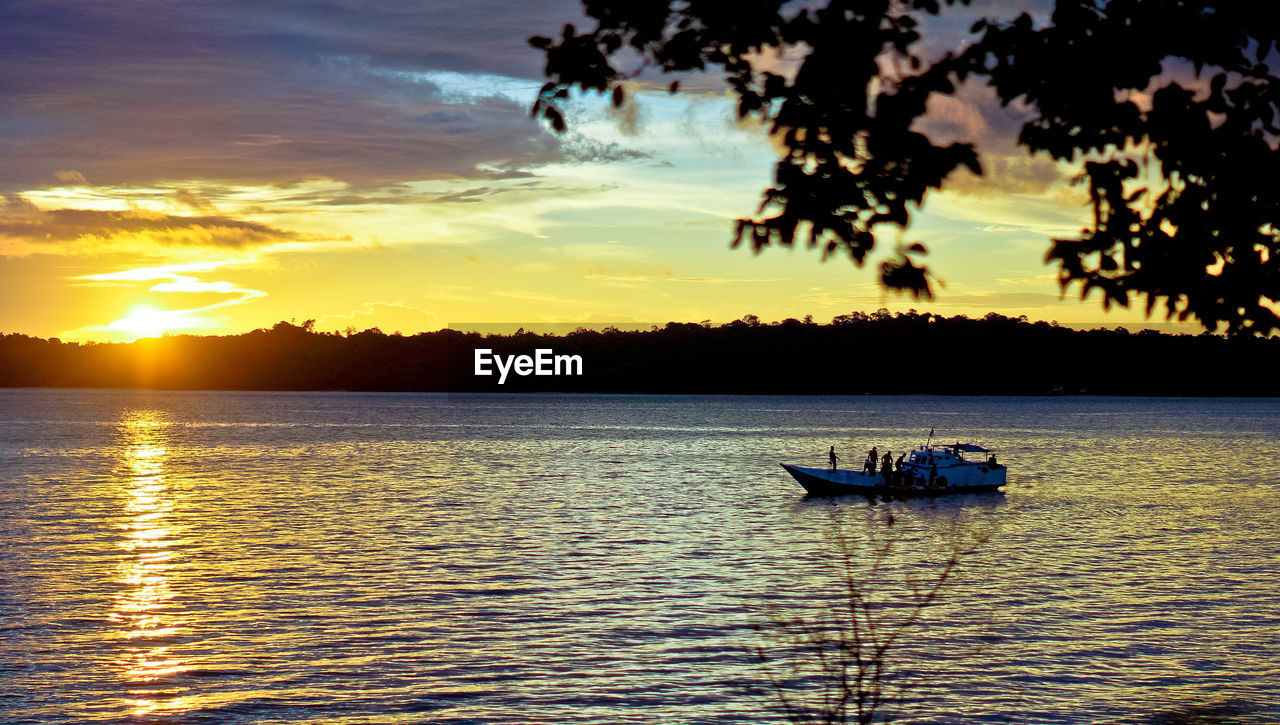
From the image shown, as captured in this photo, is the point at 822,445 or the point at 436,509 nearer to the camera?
the point at 436,509

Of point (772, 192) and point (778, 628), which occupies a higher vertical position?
point (772, 192)

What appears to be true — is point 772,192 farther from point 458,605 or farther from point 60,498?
point 60,498

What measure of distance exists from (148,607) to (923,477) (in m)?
49.6

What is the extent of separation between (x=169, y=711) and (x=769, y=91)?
20892 mm

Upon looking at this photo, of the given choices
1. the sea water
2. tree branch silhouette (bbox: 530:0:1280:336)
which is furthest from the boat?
tree branch silhouette (bbox: 530:0:1280:336)

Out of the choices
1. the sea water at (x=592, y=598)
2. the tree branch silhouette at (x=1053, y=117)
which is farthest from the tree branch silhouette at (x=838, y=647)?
the tree branch silhouette at (x=1053, y=117)

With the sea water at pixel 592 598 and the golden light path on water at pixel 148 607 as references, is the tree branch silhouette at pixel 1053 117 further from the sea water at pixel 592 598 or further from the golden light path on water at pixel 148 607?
the golden light path on water at pixel 148 607

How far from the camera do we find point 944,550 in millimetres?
49312

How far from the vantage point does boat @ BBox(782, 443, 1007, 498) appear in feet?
228

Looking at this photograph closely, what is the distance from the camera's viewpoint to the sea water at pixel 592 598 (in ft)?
81.6

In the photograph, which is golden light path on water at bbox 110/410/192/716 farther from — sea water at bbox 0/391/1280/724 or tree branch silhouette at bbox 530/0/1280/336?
tree branch silhouette at bbox 530/0/1280/336

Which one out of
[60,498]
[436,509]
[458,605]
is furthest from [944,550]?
[60,498]

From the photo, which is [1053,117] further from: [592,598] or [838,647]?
[592,598]

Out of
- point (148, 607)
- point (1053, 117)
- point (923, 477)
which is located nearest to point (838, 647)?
point (1053, 117)
